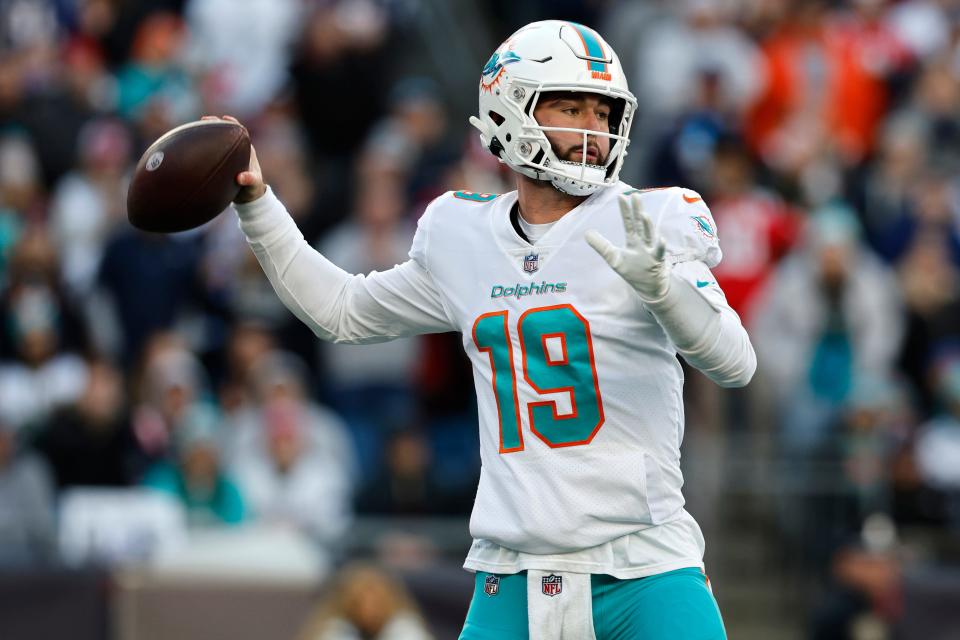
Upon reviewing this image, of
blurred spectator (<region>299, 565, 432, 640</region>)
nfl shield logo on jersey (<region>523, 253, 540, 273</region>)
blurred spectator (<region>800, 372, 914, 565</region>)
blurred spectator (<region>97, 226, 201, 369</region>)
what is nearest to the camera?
nfl shield logo on jersey (<region>523, 253, 540, 273</region>)

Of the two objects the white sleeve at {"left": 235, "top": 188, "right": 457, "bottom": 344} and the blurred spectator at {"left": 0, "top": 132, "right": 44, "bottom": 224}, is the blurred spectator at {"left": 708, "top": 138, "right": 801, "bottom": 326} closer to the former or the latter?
the blurred spectator at {"left": 0, "top": 132, "right": 44, "bottom": 224}

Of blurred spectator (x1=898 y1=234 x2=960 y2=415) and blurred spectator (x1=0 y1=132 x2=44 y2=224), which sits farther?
blurred spectator (x1=0 y1=132 x2=44 y2=224)

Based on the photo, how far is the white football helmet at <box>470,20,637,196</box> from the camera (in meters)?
4.44

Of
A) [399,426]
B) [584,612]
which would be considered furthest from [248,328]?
[584,612]

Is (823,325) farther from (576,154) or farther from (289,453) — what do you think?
(576,154)

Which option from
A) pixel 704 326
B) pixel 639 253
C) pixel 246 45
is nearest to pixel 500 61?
pixel 639 253

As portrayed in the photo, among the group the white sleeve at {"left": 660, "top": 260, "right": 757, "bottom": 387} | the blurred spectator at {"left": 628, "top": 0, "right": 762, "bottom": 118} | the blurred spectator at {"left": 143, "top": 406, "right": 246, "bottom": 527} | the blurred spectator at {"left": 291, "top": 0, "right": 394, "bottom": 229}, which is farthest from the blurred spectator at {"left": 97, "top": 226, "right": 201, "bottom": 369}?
the white sleeve at {"left": 660, "top": 260, "right": 757, "bottom": 387}

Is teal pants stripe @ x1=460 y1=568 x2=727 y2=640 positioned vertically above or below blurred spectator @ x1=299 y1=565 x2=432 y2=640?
above

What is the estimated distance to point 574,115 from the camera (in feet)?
14.8

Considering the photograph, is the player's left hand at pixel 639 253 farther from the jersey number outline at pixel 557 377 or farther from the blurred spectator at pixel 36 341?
the blurred spectator at pixel 36 341

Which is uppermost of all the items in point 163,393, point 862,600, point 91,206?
point 91,206

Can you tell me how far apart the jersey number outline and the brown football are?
3.04 feet

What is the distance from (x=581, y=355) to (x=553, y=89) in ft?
2.30

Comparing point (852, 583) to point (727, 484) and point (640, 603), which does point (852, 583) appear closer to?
point (727, 484)
